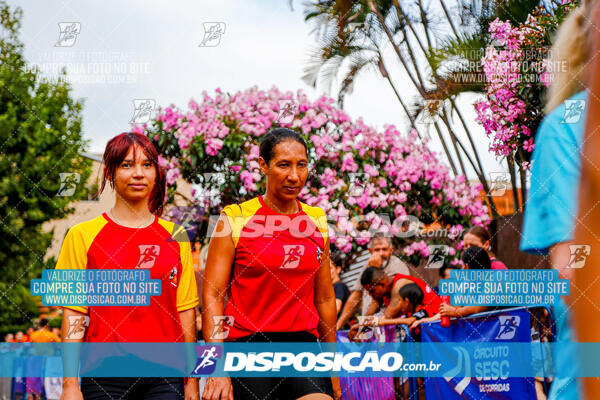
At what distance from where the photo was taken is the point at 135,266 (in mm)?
3408

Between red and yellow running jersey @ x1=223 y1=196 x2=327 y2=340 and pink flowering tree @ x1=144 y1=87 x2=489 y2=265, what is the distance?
6.16 meters

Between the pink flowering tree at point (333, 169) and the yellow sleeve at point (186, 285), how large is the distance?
614cm

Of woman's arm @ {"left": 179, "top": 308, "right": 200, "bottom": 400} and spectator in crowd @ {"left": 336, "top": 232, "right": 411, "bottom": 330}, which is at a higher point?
spectator in crowd @ {"left": 336, "top": 232, "right": 411, "bottom": 330}

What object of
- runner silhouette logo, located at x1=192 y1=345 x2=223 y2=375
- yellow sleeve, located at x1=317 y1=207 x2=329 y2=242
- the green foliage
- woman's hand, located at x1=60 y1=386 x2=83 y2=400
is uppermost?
the green foliage

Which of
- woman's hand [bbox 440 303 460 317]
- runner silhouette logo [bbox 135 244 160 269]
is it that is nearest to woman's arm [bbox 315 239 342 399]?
runner silhouette logo [bbox 135 244 160 269]

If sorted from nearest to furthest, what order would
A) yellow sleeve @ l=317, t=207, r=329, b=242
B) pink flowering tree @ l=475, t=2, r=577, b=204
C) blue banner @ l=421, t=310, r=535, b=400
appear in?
yellow sleeve @ l=317, t=207, r=329, b=242, blue banner @ l=421, t=310, r=535, b=400, pink flowering tree @ l=475, t=2, r=577, b=204

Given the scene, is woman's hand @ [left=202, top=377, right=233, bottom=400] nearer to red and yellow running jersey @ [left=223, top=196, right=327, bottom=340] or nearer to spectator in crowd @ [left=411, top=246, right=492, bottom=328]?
red and yellow running jersey @ [left=223, top=196, right=327, bottom=340]

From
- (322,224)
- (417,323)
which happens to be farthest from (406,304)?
(322,224)

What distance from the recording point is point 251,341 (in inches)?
137

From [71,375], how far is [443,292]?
3.85 metres

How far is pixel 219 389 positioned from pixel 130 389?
17.2 inches

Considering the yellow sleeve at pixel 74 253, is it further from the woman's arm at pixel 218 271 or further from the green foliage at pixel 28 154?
the green foliage at pixel 28 154

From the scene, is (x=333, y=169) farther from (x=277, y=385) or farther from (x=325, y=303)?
(x=277, y=385)

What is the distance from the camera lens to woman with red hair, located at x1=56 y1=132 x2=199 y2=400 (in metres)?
3.26
